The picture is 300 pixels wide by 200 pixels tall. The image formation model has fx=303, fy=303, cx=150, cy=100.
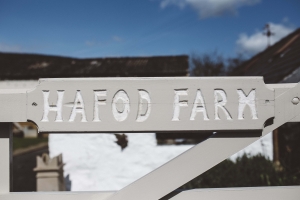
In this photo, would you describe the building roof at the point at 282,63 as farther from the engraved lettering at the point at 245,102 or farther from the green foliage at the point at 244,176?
the engraved lettering at the point at 245,102

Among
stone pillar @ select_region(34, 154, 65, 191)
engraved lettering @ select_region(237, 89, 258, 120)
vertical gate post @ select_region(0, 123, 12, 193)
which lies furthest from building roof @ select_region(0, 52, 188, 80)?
engraved lettering @ select_region(237, 89, 258, 120)

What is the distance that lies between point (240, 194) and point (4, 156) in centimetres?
121

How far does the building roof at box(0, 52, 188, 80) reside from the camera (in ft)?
36.7

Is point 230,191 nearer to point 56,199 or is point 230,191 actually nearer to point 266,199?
point 266,199

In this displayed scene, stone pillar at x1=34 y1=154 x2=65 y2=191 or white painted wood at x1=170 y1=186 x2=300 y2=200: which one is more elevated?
stone pillar at x1=34 y1=154 x2=65 y2=191

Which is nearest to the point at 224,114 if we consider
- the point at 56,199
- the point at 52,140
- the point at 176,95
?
the point at 176,95

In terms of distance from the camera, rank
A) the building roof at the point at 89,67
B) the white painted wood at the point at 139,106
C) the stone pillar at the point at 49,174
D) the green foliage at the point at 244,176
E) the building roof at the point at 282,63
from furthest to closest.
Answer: the building roof at the point at 89,67 < the building roof at the point at 282,63 < the green foliage at the point at 244,176 < the stone pillar at the point at 49,174 < the white painted wood at the point at 139,106

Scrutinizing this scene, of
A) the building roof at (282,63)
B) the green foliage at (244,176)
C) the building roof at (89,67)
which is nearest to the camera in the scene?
the green foliage at (244,176)

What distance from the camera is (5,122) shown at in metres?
1.49

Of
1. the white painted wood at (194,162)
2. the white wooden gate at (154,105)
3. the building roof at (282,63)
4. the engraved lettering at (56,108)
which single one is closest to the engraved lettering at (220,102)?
the white wooden gate at (154,105)

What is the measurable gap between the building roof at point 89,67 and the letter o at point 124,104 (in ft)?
24.1

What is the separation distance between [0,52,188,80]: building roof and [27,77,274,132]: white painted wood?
733 centimetres

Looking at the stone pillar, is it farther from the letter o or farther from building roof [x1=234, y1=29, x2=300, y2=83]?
building roof [x1=234, y1=29, x2=300, y2=83]

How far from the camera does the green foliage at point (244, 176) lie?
449 cm
